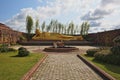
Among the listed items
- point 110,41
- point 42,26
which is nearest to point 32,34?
point 42,26

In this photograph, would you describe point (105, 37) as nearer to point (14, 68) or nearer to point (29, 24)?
point (29, 24)

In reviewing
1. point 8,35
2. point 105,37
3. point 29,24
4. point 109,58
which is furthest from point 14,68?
point 29,24

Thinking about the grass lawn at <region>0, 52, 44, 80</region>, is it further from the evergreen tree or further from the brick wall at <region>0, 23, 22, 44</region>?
the evergreen tree

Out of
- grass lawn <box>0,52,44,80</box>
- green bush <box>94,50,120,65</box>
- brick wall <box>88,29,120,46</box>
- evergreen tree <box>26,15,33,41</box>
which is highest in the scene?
evergreen tree <box>26,15,33,41</box>

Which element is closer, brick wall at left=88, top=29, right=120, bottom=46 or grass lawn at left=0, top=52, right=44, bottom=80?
grass lawn at left=0, top=52, right=44, bottom=80

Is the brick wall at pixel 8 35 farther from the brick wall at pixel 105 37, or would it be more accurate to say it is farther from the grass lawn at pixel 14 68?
the grass lawn at pixel 14 68

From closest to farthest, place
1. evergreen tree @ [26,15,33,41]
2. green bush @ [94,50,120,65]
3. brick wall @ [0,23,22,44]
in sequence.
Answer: green bush @ [94,50,120,65]
brick wall @ [0,23,22,44]
evergreen tree @ [26,15,33,41]

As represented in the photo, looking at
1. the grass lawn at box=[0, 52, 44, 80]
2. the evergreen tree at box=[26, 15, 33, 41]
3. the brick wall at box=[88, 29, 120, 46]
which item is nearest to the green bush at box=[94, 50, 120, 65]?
the grass lawn at box=[0, 52, 44, 80]

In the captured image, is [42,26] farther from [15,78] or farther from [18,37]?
[15,78]

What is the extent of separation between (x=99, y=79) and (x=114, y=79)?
78cm

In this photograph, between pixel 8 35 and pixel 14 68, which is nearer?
pixel 14 68

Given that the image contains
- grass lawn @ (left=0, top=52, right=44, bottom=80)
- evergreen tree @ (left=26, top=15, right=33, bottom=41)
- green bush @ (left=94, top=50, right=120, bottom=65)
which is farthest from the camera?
evergreen tree @ (left=26, top=15, right=33, bottom=41)

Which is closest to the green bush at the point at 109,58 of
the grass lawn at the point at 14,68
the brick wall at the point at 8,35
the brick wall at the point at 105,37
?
the grass lawn at the point at 14,68

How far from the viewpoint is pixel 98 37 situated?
46531 millimetres
